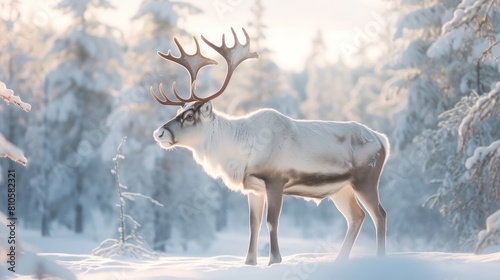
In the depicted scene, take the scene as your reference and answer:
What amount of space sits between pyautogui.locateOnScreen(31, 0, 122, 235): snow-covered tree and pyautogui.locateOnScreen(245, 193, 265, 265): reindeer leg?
17267mm

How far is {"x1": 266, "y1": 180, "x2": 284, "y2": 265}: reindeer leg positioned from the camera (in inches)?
326

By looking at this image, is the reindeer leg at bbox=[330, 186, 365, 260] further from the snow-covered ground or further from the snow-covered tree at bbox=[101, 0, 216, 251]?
the snow-covered tree at bbox=[101, 0, 216, 251]

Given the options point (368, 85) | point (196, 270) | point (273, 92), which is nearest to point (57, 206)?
point (273, 92)

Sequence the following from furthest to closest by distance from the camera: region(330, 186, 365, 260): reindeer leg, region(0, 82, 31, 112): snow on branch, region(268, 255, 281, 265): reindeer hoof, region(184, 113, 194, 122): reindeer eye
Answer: region(330, 186, 365, 260): reindeer leg < region(184, 113, 194, 122): reindeer eye < region(268, 255, 281, 265): reindeer hoof < region(0, 82, 31, 112): snow on branch

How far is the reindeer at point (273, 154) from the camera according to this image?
332 inches

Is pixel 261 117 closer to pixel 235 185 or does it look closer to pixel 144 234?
pixel 235 185

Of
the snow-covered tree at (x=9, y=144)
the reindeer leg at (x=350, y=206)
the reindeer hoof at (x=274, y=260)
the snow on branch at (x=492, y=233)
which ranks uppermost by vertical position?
the snow-covered tree at (x=9, y=144)

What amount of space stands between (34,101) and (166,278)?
2246 cm

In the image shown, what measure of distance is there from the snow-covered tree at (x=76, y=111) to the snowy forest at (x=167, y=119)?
43 mm

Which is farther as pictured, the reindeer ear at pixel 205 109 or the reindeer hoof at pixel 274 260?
the reindeer ear at pixel 205 109

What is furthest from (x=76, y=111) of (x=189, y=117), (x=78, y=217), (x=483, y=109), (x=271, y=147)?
(x=483, y=109)

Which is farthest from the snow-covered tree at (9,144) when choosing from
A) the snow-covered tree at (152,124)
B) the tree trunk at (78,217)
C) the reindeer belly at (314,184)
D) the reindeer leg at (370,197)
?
the tree trunk at (78,217)

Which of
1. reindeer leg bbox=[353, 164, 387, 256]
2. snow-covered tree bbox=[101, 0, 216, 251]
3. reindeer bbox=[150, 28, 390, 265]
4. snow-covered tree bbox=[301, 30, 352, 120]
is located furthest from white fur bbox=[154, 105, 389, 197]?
snow-covered tree bbox=[301, 30, 352, 120]

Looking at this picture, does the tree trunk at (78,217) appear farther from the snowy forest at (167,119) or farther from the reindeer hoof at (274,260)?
the reindeer hoof at (274,260)
